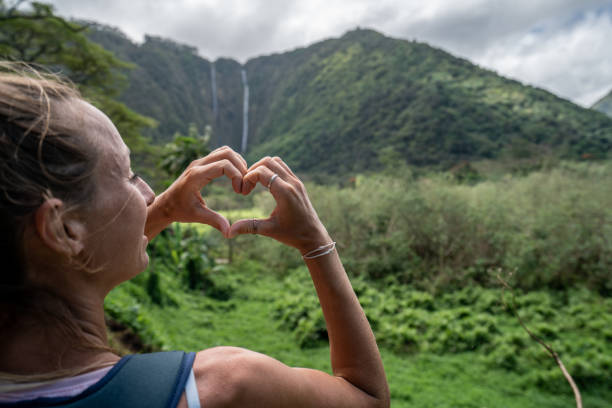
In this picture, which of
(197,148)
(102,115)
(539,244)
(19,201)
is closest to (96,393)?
(19,201)

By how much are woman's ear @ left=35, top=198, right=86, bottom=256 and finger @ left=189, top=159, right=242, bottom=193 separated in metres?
0.35

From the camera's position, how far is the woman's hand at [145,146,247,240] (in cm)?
93

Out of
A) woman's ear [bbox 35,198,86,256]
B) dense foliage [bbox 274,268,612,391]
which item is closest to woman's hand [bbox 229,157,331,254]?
woman's ear [bbox 35,198,86,256]

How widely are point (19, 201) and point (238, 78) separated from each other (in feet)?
317

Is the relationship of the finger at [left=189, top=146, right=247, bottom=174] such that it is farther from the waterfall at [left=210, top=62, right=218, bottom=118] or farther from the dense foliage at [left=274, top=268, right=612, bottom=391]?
the waterfall at [left=210, top=62, right=218, bottom=118]

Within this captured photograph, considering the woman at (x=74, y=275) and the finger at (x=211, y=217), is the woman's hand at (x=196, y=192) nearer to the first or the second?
the finger at (x=211, y=217)

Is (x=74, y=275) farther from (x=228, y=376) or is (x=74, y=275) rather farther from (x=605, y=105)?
(x=605, y=105)

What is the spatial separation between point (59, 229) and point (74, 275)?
105 millimetres

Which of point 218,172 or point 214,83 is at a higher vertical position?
point 214,83

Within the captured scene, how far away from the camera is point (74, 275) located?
2.14 feet

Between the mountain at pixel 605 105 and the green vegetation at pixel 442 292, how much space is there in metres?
28.6

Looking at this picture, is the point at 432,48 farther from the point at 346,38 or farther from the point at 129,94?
the point at 129,94

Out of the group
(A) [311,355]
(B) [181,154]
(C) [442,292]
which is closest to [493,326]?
(C) [442,292]

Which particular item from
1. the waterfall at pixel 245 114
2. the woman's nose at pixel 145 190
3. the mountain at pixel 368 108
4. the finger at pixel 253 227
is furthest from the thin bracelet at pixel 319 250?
the waterfall at pixel 245 114
